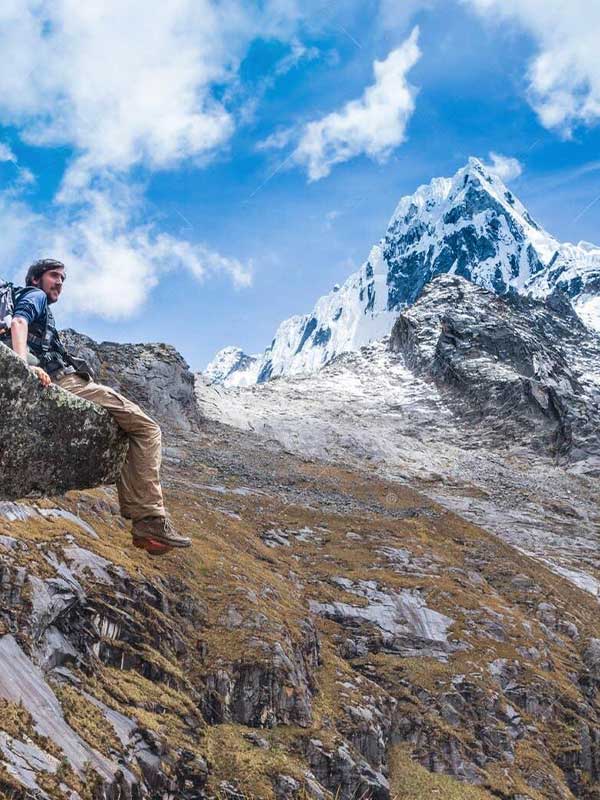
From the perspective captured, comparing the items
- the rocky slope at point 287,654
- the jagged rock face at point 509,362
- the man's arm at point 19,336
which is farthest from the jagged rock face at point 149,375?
the man's arm at point 19,336

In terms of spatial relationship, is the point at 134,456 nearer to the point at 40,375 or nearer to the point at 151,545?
the point at 151,545

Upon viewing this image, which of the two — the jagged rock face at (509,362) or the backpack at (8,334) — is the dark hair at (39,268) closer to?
the backpack at (8,334)

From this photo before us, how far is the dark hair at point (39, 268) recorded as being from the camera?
8641 mm

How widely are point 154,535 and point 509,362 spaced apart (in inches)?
5410

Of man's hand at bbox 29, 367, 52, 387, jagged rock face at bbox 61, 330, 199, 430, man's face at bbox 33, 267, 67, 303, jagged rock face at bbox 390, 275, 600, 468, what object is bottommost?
man's hand at bbox 29, 367, 52, 387

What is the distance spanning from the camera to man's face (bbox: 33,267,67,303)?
8586mm

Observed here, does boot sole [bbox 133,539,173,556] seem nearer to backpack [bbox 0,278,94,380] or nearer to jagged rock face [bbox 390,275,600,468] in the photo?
backpack [bbox 0,278,94,380]

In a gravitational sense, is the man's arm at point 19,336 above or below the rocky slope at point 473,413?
below

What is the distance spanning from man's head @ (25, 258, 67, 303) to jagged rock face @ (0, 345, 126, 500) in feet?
4.91

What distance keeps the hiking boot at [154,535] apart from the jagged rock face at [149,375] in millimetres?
73426

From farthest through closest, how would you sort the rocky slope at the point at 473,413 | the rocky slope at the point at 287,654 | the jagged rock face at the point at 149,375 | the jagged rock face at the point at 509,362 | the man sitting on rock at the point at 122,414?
1. the jagged rock face at the point at 509,362
2. the jagged rock face at the point at 149,375
3. the rocky slope at the point at 473,413
4. the rocky slope at the point at 287,654
5. the man sitting on rock at the point at 122,414

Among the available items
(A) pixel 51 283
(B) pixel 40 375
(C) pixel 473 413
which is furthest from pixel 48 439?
(C) pixel 473 413

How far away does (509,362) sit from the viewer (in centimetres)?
13750

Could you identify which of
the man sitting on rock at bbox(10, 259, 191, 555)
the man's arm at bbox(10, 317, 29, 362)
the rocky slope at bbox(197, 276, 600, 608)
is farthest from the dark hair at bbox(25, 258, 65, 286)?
the rocky slope at bbox(197, 276, 600, 608)
